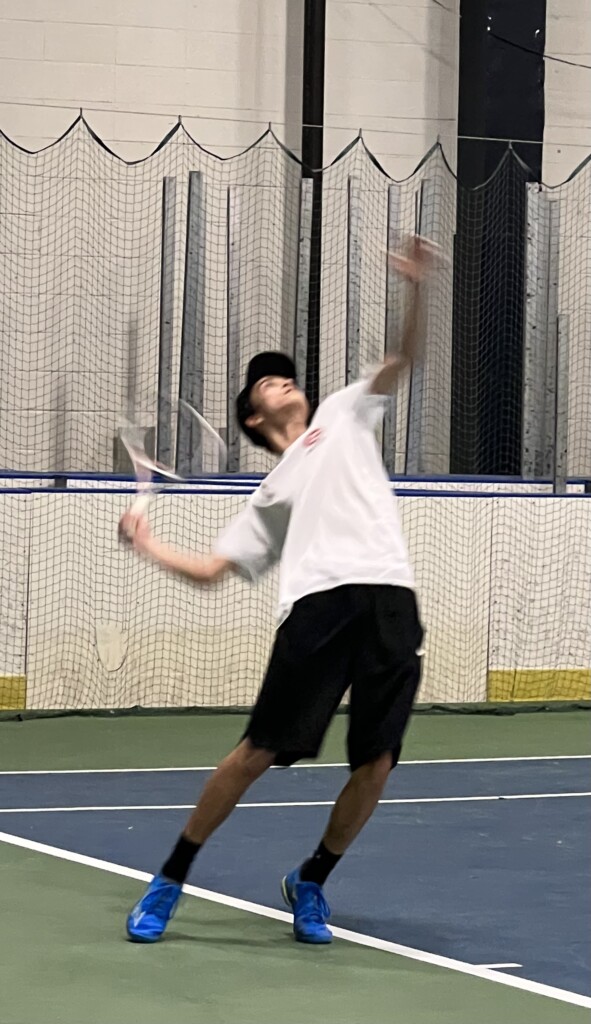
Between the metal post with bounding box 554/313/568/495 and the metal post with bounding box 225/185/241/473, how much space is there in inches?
85.3

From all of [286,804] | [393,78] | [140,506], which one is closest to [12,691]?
[286,804]

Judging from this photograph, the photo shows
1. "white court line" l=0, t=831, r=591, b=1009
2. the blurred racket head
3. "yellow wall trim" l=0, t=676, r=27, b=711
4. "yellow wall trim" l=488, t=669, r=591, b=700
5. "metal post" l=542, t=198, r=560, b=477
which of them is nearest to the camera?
"white court line" l=0, t=831, r=591, b=1009

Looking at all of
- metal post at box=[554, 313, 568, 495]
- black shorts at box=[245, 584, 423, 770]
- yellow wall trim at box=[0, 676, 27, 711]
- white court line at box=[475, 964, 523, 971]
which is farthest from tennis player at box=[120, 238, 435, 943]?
metal post at box=[554, 313, 568, 495]

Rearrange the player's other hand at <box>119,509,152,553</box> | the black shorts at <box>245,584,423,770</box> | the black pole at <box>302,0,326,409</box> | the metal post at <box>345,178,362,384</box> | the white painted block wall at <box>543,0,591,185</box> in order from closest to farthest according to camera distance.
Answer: the player's other hand at <box>119,509,152,553</box>, the black shorts at <box>245,584,423,770</box>, the metal post at <box>345,178,362,384</box>, the black pole at <box>302,0,326,409</box>, the white painted block wall at <box>543,0,591,185</box>

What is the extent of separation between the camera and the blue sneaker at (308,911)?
18.6 feet

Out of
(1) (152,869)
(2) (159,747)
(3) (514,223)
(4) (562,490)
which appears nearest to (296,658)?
(1) (152,869)

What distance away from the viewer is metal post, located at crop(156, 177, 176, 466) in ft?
40.7

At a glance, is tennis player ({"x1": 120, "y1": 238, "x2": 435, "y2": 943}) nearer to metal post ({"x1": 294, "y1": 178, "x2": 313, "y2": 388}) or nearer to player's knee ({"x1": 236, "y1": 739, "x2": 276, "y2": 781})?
player's knee ({"x1": 236, "y1": 739, "x2": 276, "y2": 781})

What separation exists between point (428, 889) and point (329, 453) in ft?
5.93

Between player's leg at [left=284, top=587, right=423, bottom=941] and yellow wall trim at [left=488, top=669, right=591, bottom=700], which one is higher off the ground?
player's leg at [left=284, top=587, right=423, bottom=941]

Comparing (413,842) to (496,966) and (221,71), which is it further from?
(221,71)

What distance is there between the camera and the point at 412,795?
859cm

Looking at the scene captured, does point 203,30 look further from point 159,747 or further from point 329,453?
point 329,453

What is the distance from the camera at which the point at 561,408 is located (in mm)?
12633
